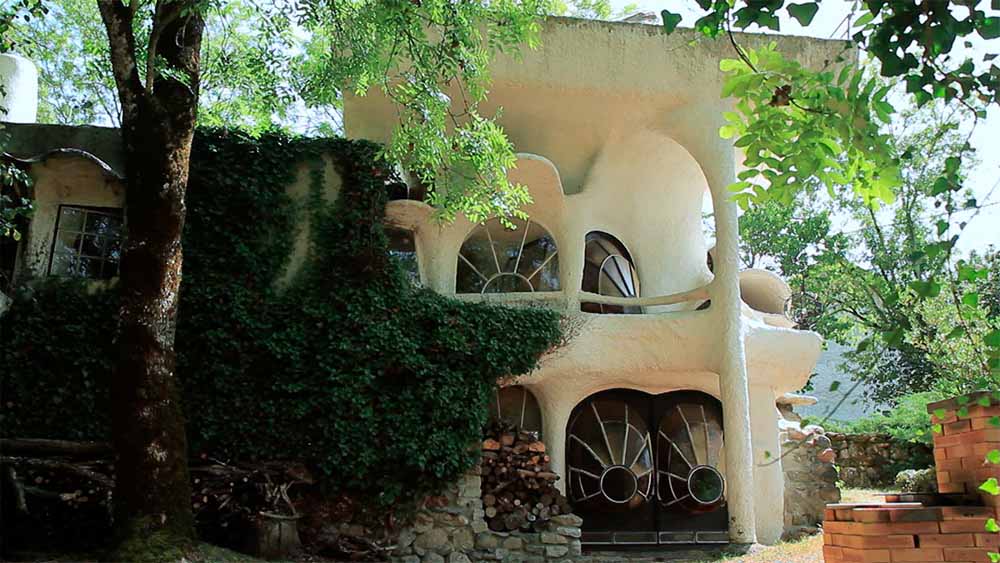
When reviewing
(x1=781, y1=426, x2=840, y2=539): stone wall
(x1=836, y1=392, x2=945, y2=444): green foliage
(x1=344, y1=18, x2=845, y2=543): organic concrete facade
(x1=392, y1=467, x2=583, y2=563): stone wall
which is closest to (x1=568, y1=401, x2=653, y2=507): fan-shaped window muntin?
(x1=344, y1=18, x2=845, y2=543): organic concrete facade

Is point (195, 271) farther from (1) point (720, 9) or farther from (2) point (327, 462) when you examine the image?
(1) point (720, 9)

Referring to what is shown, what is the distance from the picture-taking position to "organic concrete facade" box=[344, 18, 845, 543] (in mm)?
12844

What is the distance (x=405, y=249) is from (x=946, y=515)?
387 inches

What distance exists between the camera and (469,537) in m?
11.6

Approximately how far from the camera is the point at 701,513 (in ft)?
44.4

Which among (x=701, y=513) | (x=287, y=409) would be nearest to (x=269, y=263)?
(x=287, y=409)

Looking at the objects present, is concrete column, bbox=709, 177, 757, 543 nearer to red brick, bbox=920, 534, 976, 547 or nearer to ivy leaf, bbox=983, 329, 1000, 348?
red brick, bbox=920, 534, 976, 547

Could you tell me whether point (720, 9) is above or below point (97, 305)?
below

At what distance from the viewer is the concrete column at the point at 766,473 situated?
1322 centimetres

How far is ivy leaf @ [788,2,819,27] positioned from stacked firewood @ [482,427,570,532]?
995cm

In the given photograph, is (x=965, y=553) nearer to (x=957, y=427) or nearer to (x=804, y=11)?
(x=957, y=427)

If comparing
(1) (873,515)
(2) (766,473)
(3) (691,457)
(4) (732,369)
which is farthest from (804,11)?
(3) (691,457)

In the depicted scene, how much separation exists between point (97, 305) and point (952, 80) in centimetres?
1091

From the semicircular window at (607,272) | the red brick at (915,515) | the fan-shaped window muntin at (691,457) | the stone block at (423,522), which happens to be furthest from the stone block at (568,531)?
the red brick at (915,515)
